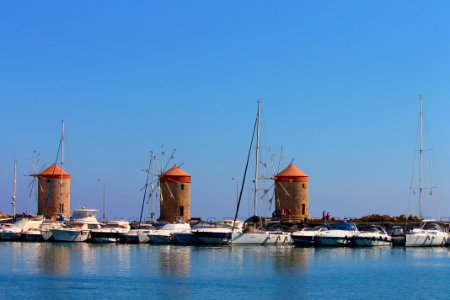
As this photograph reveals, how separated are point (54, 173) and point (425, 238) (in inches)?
1551

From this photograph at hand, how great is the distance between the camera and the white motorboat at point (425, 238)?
211ft

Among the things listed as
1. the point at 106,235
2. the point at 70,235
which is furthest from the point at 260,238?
the point at 70,235

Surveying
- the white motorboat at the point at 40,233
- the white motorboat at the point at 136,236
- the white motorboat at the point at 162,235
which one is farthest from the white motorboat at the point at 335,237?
the white motorboat at the point at 40,233

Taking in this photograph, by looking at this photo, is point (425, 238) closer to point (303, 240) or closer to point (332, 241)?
point (332, 241)

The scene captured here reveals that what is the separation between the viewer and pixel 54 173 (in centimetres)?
8675

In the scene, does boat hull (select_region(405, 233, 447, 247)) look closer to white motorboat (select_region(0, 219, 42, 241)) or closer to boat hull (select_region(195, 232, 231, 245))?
boat hull (select_region(195, 232, 231, 245))

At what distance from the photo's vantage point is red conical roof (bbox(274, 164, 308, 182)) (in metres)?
84.3

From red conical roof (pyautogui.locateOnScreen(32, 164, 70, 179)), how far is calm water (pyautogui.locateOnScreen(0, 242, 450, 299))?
26.8 meters

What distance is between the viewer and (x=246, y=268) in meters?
45.8

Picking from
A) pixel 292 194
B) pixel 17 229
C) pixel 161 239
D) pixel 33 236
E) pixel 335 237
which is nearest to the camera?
pixel 335 237

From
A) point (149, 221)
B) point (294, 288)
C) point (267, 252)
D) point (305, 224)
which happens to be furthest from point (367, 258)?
point (149, 221)

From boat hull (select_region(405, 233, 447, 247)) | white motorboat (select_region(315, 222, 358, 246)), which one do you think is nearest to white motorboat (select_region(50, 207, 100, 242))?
white motorboat (select_region(315, 222, 358, 246))

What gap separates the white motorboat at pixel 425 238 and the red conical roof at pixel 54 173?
3762cm

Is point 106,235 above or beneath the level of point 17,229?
beneath
